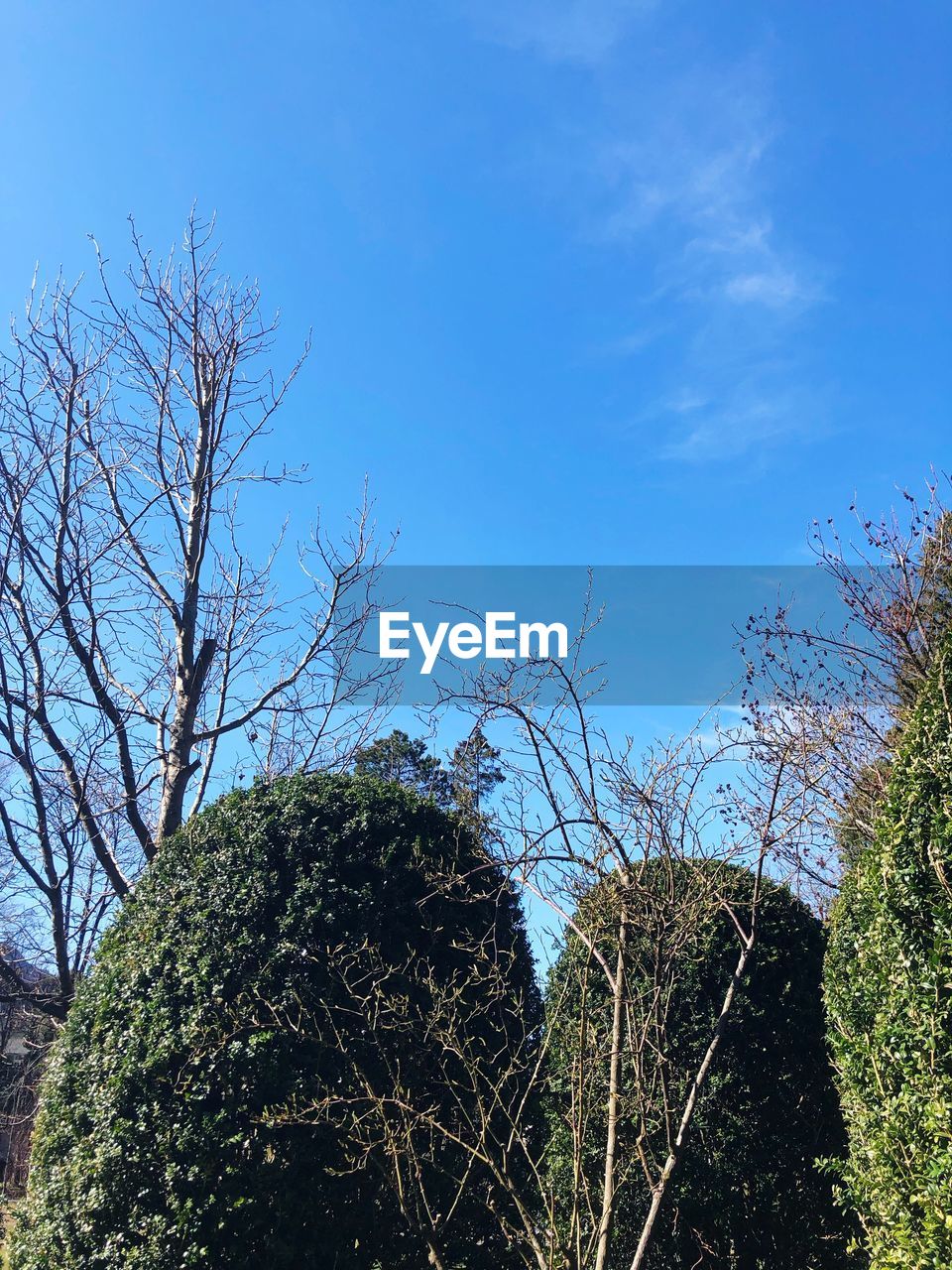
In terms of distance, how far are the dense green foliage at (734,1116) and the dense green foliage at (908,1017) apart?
56.3 inches

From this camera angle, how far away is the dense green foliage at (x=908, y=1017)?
2.80 metres

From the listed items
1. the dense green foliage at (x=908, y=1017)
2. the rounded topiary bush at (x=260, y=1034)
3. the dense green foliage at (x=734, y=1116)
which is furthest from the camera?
the dense green foliage at (x=734, y=1116)

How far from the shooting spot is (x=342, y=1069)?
387cm

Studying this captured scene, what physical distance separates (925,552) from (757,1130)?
5125 mm

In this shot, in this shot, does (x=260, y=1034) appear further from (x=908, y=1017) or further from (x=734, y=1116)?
(x=734, y=1116)

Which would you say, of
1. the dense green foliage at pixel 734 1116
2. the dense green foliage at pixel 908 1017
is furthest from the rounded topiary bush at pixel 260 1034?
the dense green foliage at pixel 908 1017

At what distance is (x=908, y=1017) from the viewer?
2.93 metres

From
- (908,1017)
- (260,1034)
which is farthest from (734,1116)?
(260,1034)

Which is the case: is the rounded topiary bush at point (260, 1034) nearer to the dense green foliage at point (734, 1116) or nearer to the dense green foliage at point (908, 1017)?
the dense green foliage at point (734, 1116)

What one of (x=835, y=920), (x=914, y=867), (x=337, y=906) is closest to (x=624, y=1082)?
(x=835, y=920)

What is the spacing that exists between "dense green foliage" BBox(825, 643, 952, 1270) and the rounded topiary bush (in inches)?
61.4

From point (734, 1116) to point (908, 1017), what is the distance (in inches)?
103

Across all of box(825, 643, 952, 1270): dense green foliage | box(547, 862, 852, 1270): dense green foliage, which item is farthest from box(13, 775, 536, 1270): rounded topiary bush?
box(825, 643, 952, 1270): dense green foliage

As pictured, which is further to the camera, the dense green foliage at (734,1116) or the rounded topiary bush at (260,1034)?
the dense green foliage at (734,1116)
